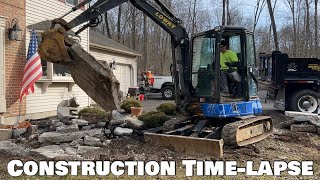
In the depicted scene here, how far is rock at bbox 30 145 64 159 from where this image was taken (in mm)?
7594

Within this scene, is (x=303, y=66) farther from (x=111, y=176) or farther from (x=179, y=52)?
(x=111, y=176)

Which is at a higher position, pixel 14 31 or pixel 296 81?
pixel 14 31

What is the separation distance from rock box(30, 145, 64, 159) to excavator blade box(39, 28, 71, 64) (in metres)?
1.83

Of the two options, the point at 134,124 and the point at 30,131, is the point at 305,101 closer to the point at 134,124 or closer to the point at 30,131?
the point at 134,124

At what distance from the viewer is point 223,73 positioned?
9.05 meters

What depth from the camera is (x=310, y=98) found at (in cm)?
1488

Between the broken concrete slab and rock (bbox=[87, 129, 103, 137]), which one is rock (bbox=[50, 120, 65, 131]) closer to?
rock (bbox=[87, 129, 103, 137])

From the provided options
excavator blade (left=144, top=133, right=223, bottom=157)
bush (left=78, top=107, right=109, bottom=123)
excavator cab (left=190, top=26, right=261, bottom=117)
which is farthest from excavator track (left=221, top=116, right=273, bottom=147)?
bush (left=78, top=107, right=109, bottom=123)

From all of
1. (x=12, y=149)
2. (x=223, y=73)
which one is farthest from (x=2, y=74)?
(x=223, y=73)

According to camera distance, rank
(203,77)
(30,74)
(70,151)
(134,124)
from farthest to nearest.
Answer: (30,74)
(134,124)
(203,77)
(70,151)

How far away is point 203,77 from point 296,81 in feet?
21.8

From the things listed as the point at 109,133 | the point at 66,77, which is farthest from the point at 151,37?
the point at 109,133

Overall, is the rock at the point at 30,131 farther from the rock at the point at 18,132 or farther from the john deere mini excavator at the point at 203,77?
the john deere mini excavator at the point at 203,77

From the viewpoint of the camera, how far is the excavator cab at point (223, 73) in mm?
8898
